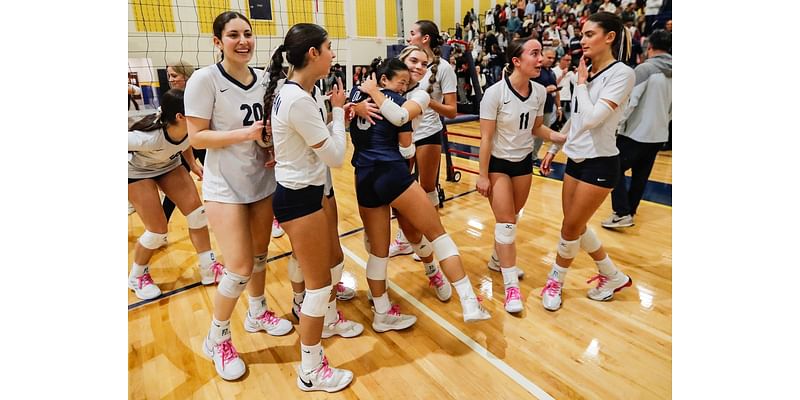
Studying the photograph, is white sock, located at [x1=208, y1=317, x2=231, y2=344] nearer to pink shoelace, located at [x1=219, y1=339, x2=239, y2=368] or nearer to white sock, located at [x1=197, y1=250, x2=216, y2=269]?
pink shoelace, located at [x1=219, y1=339, x2=239, y2=368]

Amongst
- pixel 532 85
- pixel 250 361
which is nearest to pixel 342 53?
pixel 532 85

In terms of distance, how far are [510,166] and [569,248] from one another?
60cm

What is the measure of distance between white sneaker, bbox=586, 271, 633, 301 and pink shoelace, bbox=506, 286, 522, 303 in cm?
52

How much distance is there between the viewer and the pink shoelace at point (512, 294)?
8.75ft

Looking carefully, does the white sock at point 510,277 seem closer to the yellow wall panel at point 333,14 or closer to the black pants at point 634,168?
the black pants at point 634,168

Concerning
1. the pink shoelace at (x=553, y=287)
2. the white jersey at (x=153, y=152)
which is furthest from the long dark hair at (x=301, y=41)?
the pink shoelace at (x=553, y=287)

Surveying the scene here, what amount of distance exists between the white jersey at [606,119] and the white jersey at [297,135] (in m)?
1.44

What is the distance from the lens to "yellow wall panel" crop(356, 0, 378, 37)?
39.4ft

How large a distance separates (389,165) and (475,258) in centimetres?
153

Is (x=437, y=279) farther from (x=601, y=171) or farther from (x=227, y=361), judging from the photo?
(x=227, y=361)

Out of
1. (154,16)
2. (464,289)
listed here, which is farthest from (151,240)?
(154,16)

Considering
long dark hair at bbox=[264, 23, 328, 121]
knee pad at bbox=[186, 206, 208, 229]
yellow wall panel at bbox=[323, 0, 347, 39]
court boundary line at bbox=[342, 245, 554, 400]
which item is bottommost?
court boundary line at bbox=[342, 245, 554, 400]

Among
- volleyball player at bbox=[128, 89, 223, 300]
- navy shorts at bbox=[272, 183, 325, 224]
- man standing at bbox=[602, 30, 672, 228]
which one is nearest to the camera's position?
navy shorts at bbox=[272, 183, 325, 224]

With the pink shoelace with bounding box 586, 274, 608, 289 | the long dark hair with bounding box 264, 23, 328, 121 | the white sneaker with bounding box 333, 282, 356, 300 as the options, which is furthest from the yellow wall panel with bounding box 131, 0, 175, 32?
the pink shoelace with bounding box 586, 274, 608, 289
